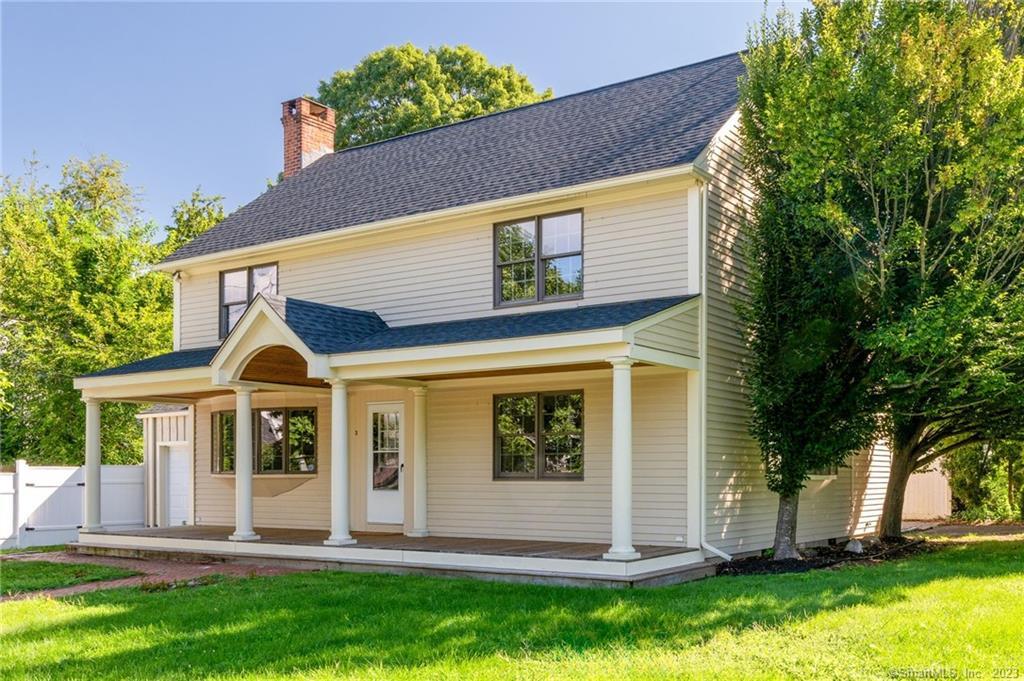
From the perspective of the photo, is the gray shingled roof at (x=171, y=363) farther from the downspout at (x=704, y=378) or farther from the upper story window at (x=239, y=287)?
the downspout at (x=704, y=378)

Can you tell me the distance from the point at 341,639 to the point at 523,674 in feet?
6.84

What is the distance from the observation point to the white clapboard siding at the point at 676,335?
11492mm

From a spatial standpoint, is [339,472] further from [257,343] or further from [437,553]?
[257,343]

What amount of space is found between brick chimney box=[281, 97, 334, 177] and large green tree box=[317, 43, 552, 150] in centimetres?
1549

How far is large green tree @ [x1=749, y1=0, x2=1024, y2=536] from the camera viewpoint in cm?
1109

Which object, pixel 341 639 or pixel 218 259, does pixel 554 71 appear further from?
pixel 341 639

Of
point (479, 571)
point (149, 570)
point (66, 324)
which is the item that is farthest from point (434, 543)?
point (66, 324)

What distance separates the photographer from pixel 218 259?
58.2ft

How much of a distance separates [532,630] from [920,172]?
788cm

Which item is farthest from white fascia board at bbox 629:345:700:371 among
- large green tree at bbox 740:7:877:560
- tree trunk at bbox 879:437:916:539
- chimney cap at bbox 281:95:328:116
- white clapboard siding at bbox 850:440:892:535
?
chimney cap at bbox 281:95:328:116

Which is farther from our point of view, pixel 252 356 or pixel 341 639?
pixel 252 356

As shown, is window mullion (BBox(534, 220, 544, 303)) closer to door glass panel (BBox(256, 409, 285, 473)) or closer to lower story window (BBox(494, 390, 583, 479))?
lower story window (BBox(494, 390, 583, 479))

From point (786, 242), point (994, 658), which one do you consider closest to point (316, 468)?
point (786, 242)

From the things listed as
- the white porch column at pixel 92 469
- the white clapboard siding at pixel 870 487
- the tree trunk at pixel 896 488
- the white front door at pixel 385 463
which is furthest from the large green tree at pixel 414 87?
the tree trunk at pixel 896 488
